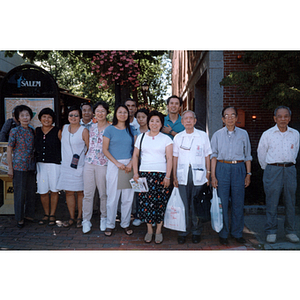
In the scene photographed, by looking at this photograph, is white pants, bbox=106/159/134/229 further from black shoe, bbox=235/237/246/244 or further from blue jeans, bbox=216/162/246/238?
black shoe, bbox=235/237/246/244

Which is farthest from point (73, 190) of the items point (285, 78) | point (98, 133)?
point (285, 78)

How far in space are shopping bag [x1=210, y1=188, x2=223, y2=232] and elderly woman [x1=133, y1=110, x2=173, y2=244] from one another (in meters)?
0.73

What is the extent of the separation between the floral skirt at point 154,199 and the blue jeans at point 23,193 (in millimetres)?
2323

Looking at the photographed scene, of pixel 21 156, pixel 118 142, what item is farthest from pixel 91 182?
pixel 21 156

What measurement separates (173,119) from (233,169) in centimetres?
134

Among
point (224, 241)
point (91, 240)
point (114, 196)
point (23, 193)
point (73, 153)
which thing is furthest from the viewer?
point (23, 193)

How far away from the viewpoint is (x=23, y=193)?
17.3 feet

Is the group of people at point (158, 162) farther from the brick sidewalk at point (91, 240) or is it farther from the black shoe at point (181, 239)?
the brick sidewalk at point (91, 240)

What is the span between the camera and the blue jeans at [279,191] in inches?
174

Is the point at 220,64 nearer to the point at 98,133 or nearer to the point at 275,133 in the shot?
the point at 275,133

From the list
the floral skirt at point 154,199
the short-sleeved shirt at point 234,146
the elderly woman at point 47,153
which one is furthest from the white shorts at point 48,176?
the short-sleeved shirt at point 234,146

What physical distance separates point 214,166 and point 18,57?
8626mm

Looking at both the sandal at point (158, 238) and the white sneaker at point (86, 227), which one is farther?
the white sneaker at point (86, 227)

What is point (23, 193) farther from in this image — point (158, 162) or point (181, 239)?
point (181, 239)
